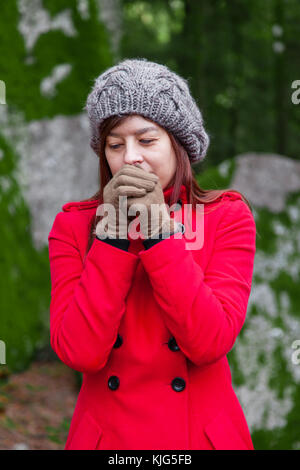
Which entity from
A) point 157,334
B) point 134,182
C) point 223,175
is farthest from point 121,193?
point 223,175

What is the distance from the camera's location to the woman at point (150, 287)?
5.95 ft

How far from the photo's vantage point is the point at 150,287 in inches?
80.0

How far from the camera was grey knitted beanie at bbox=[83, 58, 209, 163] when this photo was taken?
1.99 m

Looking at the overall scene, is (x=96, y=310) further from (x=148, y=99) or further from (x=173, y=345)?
(x=148, y=99)

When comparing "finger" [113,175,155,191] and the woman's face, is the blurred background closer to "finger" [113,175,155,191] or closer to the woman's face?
the woman's face

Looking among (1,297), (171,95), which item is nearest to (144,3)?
(1,297)

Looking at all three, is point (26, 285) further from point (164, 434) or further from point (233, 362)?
point (164, 434)

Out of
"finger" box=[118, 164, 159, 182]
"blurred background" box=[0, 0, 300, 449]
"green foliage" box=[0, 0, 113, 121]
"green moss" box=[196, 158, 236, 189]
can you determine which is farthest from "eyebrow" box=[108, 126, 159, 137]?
"green foliage" box=[0, 0, 113, 121]

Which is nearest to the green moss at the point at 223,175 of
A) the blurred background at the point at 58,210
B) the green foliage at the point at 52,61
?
the blurred background at the point at 58,210

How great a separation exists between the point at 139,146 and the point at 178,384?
0.89 meters

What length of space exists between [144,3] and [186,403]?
1114cm

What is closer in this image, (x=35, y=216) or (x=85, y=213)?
(x=85, y=213)

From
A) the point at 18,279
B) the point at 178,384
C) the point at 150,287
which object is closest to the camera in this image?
the point at 178,384

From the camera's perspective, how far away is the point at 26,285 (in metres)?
5.33
